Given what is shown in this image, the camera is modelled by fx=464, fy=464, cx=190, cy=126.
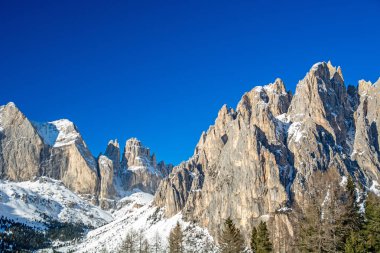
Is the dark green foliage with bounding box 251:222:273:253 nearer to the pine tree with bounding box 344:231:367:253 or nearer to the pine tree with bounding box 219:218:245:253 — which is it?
the pine tree with bounding box 219:218:245:253

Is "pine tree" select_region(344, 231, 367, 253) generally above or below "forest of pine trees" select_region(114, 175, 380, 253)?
below

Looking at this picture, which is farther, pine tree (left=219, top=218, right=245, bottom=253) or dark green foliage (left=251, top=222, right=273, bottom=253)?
pine tree (left=219, top=218, right=245, bottom=253)

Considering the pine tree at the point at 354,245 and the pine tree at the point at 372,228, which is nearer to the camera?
the pine tree at the point at 354,245

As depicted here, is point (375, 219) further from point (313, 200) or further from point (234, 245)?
point (234, 245)

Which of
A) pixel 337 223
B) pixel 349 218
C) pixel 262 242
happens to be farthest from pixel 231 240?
pixel 337 223

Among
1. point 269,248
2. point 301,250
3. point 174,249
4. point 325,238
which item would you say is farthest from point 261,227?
point 174,249

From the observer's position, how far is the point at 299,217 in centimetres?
5522

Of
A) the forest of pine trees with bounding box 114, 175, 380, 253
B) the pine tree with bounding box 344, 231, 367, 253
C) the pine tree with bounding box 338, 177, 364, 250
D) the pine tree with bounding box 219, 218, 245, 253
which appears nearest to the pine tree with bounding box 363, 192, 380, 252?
the forest of pine trees with bounding box 114, 175, 380, 253

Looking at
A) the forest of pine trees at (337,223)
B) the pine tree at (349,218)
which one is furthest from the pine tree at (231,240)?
the pine tree at (349,218)

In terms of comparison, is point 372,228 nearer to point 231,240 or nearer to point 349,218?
point 349,218

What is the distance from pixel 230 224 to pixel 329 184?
31.2 m

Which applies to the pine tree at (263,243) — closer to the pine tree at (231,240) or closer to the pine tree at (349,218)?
the pine tree at (231,240)

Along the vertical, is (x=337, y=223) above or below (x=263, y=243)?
below

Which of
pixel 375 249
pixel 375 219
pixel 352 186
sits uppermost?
pixel 352 186
